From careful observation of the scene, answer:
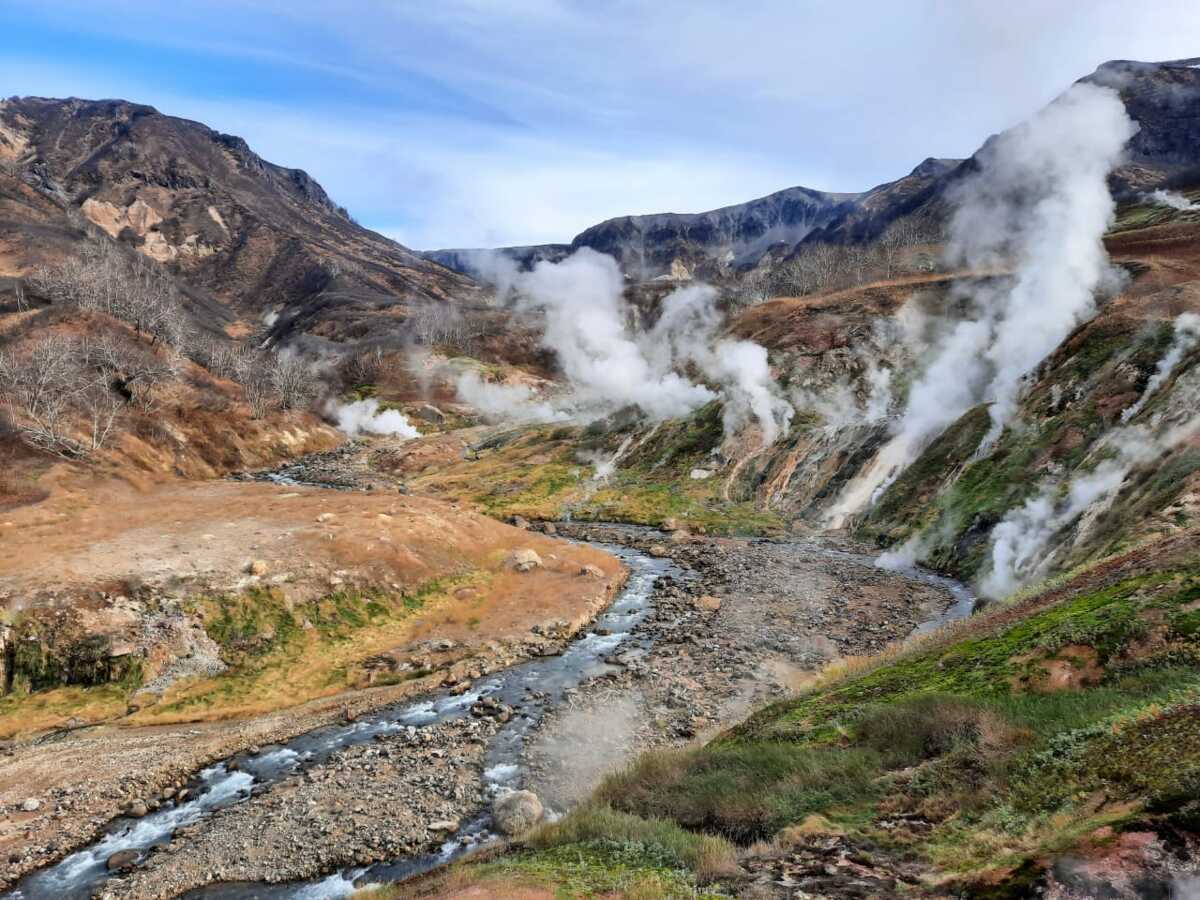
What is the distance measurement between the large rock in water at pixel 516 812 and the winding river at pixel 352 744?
55 centimetres

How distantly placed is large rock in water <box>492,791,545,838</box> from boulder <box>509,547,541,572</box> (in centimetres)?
2388

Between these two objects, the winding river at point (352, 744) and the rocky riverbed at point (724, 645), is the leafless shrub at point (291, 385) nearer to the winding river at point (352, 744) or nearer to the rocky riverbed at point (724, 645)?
the rocky riverbed at point (724, 645)

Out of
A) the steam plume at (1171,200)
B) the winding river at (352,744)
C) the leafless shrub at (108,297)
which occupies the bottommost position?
the winding river at (352,744)

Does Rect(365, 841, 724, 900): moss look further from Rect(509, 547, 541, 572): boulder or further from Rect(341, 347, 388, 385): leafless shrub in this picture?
Rect(341, 347, 388, 385): leafless shrub

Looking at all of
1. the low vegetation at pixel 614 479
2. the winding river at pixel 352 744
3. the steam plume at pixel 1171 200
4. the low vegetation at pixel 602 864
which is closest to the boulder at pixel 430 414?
the low vegetation at pixel 614 479

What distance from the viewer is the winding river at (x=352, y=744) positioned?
1648 cm

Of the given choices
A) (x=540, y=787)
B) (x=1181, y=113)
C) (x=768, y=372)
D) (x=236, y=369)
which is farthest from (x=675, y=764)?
(x=1181, y=113)

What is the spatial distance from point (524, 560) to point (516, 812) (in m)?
25.2

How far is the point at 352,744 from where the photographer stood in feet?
77.5

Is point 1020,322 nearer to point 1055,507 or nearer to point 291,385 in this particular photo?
point 1055,507

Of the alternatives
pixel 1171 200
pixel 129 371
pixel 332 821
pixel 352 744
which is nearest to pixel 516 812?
pixel 332 821

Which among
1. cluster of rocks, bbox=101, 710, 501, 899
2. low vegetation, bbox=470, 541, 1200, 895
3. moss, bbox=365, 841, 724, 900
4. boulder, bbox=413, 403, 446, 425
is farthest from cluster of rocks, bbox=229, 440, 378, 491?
low vegetation, bbox=470, 541, 1200, 895

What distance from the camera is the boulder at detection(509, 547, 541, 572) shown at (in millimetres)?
43000

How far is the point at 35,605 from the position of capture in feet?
89.8
